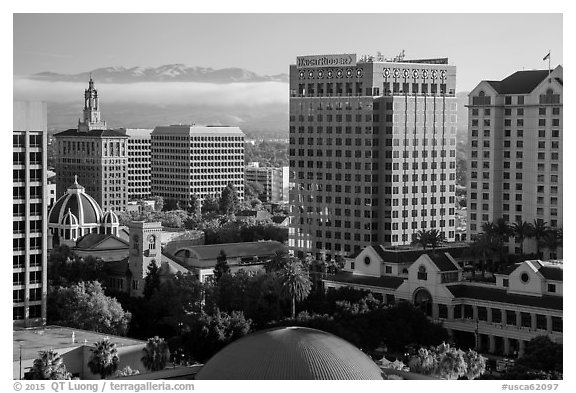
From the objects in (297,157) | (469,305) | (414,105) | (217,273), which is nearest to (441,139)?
(414,105)

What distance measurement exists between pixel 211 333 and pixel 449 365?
18.9 metres

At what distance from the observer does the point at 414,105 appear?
147375mm

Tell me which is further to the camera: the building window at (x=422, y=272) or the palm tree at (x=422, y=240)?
the palm tree at (x=422, y=240)

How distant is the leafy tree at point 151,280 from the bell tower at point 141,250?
937 mm

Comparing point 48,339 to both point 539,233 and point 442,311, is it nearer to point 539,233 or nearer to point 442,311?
point 442,311

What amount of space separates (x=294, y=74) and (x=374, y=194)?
15834mm

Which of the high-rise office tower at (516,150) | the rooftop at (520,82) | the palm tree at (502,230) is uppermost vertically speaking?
the rooftop at (520,82)

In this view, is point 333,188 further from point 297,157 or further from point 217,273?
point 217,273

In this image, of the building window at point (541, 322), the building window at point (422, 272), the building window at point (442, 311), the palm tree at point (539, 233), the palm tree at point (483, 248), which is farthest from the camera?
the palm tree at point (539, 233)

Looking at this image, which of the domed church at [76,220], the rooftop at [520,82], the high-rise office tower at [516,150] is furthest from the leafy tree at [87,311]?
the domed church at [76,220]

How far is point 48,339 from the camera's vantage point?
95.5m

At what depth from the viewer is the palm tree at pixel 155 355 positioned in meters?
93.3

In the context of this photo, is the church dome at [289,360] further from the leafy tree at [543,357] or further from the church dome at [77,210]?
the church dome at [77,210]

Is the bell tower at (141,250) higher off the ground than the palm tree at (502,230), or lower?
lower
